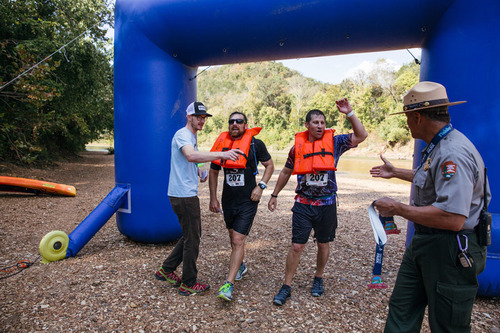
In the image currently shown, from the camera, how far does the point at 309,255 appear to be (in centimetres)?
493

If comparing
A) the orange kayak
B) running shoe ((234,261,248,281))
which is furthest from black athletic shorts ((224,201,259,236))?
the orange kayak

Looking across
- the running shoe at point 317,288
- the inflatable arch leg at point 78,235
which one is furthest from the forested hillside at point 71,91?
the running shoe at point 317,288

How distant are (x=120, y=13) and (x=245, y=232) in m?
3.76

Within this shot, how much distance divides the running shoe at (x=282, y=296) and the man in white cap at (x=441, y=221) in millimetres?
1417

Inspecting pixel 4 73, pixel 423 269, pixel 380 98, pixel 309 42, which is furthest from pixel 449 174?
pixel 380 98

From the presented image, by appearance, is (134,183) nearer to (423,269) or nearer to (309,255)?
(309,255)

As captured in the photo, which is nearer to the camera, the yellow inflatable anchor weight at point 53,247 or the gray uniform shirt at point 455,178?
the gray uniform shirt at point 455,178

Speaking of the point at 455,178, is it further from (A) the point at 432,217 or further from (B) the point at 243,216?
(B) the point at 243,216

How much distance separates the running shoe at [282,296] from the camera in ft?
11.0

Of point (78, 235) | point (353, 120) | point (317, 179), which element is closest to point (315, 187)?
point (317, 179)

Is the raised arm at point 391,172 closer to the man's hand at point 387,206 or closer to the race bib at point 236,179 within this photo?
the man's hand at point 387,206

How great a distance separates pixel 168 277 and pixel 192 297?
0.49 metres

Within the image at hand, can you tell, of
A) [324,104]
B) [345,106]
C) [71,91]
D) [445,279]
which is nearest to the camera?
[445,279]

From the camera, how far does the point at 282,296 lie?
11.2 feet
